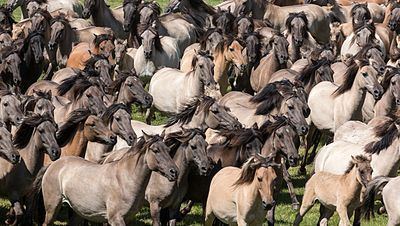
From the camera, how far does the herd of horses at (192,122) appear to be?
Result: 515 inches

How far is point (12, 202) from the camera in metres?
14.1

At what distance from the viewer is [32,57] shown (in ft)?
68.5

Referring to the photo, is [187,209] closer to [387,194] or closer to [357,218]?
[357,218]

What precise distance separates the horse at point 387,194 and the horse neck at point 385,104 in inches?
173

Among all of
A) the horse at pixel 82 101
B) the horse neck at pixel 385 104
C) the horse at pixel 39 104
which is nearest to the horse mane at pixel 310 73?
the horse neck at pixel 385 104

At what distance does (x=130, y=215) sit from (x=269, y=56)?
9042 millimetres

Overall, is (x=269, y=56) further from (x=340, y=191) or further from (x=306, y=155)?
(x=340, y=191)

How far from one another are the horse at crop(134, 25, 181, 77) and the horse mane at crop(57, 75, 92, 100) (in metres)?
3.44

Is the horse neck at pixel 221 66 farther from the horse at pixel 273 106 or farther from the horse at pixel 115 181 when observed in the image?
the horse at pixel 115 181

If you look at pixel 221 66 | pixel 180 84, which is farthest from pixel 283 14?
pixel 180 84

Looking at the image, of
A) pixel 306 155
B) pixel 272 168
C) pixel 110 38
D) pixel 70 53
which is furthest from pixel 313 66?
pixel 272 168

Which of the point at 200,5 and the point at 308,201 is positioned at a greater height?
the point at 308,201

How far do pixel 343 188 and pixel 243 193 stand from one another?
1.38 metres

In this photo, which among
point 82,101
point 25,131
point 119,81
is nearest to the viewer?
point 25,131
